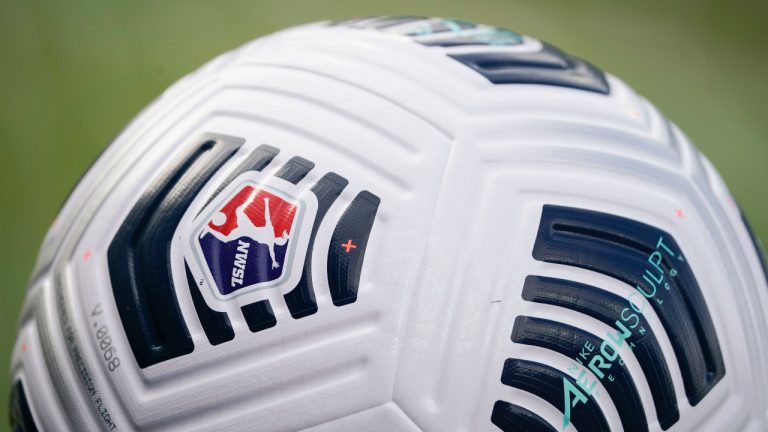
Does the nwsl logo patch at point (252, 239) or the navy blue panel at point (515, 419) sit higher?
the nwsl logo patch at point (252, 239)

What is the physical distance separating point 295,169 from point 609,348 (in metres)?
0.29

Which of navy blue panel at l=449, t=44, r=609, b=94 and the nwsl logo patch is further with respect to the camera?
navy blue panel at l=449, t=44, r=609, b=94

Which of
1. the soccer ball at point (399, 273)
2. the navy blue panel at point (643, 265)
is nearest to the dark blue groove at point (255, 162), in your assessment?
the soccer ball at point (399, 273)

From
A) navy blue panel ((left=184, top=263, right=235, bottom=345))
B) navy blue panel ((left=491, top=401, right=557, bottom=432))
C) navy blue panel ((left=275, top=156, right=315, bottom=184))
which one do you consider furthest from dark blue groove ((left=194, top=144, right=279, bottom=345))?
navy blue panel ((left=491, top=401, right=557, bottom=432))

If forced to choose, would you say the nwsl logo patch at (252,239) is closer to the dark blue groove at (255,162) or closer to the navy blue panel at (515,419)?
the dark blue groove at (255,162)

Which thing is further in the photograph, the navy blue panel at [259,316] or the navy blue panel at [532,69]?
the navy blue panel at [532,69]

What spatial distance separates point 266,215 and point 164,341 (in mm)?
128

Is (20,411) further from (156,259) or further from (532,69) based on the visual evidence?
(532,69)

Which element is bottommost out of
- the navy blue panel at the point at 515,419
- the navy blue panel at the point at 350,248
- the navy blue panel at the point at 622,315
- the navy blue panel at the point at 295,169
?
the navy blue panel at the point at 515,419

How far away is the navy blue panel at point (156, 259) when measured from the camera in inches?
26.9

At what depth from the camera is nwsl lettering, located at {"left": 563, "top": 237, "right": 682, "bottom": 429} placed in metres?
0.67

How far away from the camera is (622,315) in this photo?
689 millimetres

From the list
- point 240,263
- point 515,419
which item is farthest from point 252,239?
point 515,419

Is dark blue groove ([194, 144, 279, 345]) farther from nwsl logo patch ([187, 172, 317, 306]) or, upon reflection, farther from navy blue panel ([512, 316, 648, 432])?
navy blue panel ([512, 316, 648, 432])
